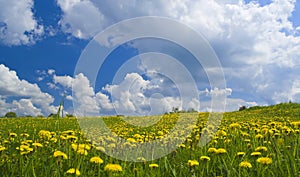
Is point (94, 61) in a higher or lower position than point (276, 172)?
higher

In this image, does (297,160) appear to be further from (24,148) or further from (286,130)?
(24,148)

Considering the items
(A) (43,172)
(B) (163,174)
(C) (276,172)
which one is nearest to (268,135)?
(C) (276,172)

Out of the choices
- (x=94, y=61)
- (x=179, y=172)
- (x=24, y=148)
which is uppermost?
(x=94, y=61)

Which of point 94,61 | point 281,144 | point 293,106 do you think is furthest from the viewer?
point 293,106

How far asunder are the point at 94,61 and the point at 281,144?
2969mm

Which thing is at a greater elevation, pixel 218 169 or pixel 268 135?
pixel 268 135

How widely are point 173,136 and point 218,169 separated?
2.76 meters

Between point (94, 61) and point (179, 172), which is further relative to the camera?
point (94, 61)

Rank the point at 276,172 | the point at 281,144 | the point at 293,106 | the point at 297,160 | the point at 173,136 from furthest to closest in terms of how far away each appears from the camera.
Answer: the point at 293,106, the point at 173,136, the point at 281,144, the point at 297,160, the point at 276,172

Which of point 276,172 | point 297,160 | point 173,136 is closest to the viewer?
point 276,172

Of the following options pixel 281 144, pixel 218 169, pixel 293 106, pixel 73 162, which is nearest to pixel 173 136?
pixel 281 144

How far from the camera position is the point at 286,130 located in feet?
16.7

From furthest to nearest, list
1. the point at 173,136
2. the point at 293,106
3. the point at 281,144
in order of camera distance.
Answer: the point at 293,106
the point at 173,136
the point at 281,144

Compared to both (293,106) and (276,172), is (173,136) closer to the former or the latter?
(276,172)
